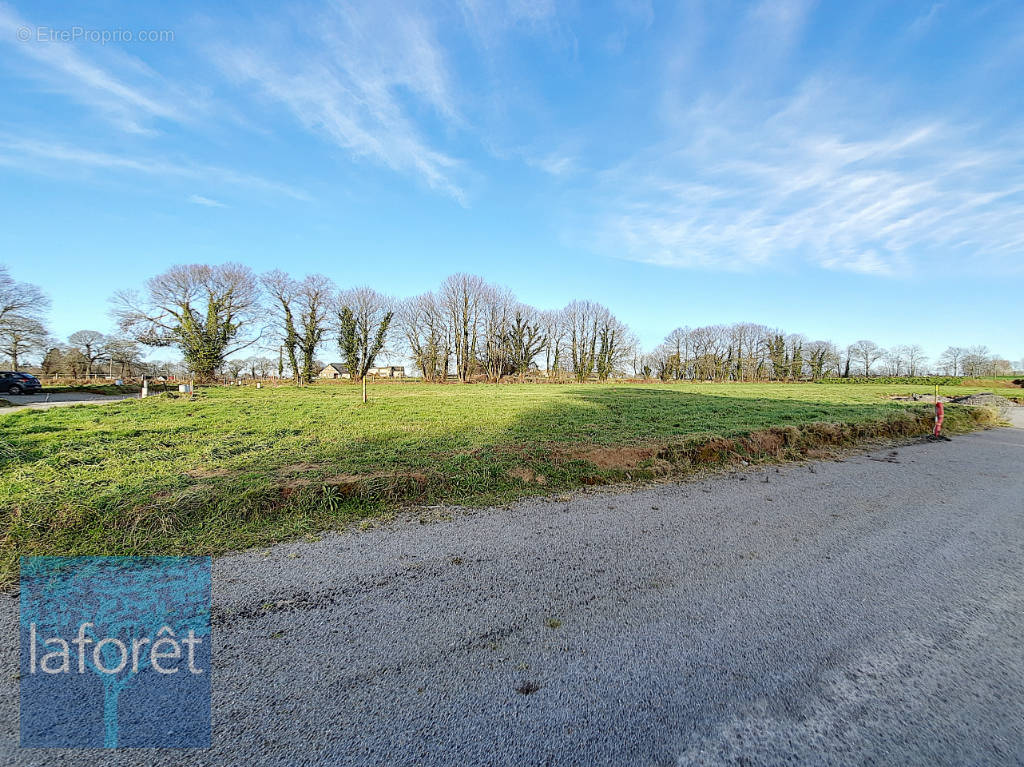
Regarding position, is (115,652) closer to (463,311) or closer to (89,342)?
(463,311)

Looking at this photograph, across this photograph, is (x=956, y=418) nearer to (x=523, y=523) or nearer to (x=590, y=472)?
(x=590, y=472)

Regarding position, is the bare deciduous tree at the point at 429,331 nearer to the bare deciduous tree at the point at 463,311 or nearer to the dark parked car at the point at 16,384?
the bare deciduous tree at the point at 463,311

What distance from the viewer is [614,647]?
225 centimetres

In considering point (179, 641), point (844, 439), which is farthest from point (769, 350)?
point (179, 641)

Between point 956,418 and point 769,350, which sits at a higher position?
point 769,350

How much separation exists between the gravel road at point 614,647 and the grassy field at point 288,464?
0.81 meters

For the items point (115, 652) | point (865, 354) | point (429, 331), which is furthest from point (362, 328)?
point (865, 354)

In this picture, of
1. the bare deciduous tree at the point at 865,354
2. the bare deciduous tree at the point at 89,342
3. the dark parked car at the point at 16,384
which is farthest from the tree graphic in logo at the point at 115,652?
the bare deciduous tree at the point at 865,354

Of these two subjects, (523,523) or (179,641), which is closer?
(179,641)

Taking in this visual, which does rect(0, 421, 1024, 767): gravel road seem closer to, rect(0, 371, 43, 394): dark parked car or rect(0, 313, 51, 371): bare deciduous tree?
rect(0, 371, 43, 394): dark parked car

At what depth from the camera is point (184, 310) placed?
3397 cm

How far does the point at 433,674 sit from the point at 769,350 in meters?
78.4

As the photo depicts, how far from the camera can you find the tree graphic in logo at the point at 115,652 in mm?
1715

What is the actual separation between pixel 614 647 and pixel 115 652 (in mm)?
2733
